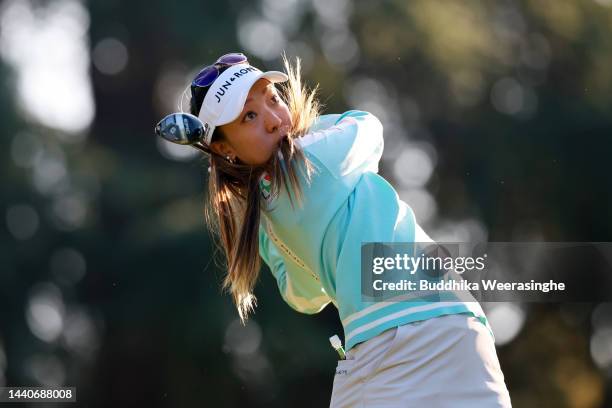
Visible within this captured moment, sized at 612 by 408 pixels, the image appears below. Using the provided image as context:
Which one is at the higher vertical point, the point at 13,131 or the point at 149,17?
the point at 149,17

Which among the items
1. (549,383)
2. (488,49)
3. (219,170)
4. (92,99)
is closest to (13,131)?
(92,99)

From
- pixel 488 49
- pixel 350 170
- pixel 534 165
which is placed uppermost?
pixel 488 49

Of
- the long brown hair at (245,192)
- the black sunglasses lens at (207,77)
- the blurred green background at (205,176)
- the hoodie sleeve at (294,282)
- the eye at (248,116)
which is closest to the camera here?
the long brown hair at (245,192)

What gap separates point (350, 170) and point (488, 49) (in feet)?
31.6

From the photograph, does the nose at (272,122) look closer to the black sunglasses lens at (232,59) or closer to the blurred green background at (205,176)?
the black sunglasses lens at (232,59)

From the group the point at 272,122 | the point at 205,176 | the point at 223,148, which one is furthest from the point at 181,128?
the point at 205,176

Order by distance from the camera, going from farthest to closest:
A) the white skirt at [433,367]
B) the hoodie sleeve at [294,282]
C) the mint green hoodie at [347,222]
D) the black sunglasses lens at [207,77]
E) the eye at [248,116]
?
the hoodie sleeve at [294,282]
the black sunglasses lens at [207,77]
the eye at [248,116]
the mint green hoodie at [347,222]
the white skirt at [433,367]

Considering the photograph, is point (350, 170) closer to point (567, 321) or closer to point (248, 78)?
point (248, 78)

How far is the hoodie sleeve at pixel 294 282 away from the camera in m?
4.76

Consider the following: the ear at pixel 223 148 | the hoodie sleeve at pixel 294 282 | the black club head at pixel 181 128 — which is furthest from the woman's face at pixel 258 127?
the hoodie sleeve at pixel 294 282

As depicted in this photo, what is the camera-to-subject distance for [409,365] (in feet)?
13.5

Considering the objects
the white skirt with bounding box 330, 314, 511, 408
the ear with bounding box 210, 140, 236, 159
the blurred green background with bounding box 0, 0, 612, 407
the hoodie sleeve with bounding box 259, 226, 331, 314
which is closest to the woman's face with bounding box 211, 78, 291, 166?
the ear with bounding box 210, 140, 236, 159

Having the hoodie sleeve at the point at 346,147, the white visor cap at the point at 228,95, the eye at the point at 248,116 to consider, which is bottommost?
the hoodie sleeve at the point at 346,147

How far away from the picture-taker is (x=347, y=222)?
4.28m
